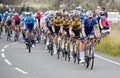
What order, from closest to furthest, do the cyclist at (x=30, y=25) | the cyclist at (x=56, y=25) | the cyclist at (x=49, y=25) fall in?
the cyclist at (x=56, y=25) < the cyclist at (x=49, y=25) < the cyclist at (x=30, y=25)

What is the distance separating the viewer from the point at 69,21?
22.5m

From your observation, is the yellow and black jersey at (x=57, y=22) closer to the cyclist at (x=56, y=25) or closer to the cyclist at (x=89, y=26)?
the cyclist at (x=56, y=25)

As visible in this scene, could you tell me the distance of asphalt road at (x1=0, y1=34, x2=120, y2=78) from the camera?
16.2 m

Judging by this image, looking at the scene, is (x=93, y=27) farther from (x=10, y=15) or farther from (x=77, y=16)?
(x=10, y=15)

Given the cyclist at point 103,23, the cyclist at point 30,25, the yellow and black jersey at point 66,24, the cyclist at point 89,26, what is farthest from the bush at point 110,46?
the cyclist at point 89,26

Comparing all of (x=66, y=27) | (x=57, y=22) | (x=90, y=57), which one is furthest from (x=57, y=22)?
(x=90, y=57)

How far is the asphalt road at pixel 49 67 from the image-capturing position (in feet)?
53.0

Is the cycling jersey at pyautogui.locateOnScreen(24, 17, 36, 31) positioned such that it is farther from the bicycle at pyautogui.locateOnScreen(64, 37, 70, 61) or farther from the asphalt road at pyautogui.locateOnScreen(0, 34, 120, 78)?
the bicycle at pyautogui.locateOnScreen(64, 37, 70, 61)

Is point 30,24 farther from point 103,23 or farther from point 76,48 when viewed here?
point 76,48

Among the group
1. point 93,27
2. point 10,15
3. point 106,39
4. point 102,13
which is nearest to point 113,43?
point 106,39

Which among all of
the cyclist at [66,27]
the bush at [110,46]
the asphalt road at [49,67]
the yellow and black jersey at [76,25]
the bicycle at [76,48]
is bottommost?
the bush at [110,46]

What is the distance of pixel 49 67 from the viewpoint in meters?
18.4

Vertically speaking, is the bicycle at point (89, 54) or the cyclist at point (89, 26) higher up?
the cyclist at point (89, 26)

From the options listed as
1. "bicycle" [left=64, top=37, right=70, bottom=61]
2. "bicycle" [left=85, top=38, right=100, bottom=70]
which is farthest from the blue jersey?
"bicycle" [left=64, top=37, right=70, bottom=61]
